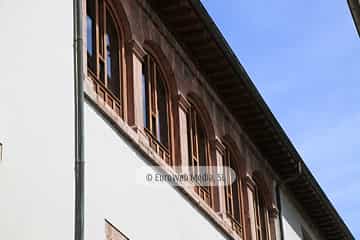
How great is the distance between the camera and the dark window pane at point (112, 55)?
18.0 m

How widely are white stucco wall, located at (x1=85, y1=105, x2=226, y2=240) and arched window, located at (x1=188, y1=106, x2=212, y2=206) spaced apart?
5.22ft

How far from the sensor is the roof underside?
20.2 meters

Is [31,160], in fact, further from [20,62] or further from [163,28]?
[163,28]

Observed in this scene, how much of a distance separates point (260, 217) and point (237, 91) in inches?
136

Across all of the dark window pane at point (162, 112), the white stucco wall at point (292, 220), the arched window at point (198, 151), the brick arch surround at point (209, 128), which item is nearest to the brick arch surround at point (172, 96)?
the dark window pane at point (162, 112)

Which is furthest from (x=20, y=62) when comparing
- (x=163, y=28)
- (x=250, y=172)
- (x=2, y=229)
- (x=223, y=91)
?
(x=250, y=172)

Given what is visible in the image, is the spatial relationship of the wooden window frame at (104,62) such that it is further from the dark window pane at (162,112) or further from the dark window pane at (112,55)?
the dark window pane at (162,112)

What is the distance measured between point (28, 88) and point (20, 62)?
0.35 metres

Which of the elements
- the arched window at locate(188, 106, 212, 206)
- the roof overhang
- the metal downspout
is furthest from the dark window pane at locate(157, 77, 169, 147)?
the metal downspout

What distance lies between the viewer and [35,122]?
13914 mm

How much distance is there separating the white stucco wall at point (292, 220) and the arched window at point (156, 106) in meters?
7.17

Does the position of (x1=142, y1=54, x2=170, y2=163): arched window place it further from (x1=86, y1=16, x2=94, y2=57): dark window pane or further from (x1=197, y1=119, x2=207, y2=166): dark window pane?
(x1=86, y1=16, x2=94, y2=57): dark window pane

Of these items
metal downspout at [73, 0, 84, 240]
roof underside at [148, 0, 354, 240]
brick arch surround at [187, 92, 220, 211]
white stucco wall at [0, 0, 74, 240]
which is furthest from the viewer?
brick arch surround at [187, 92, 220, 211]

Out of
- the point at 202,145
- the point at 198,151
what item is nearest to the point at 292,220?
the point at 202,145
